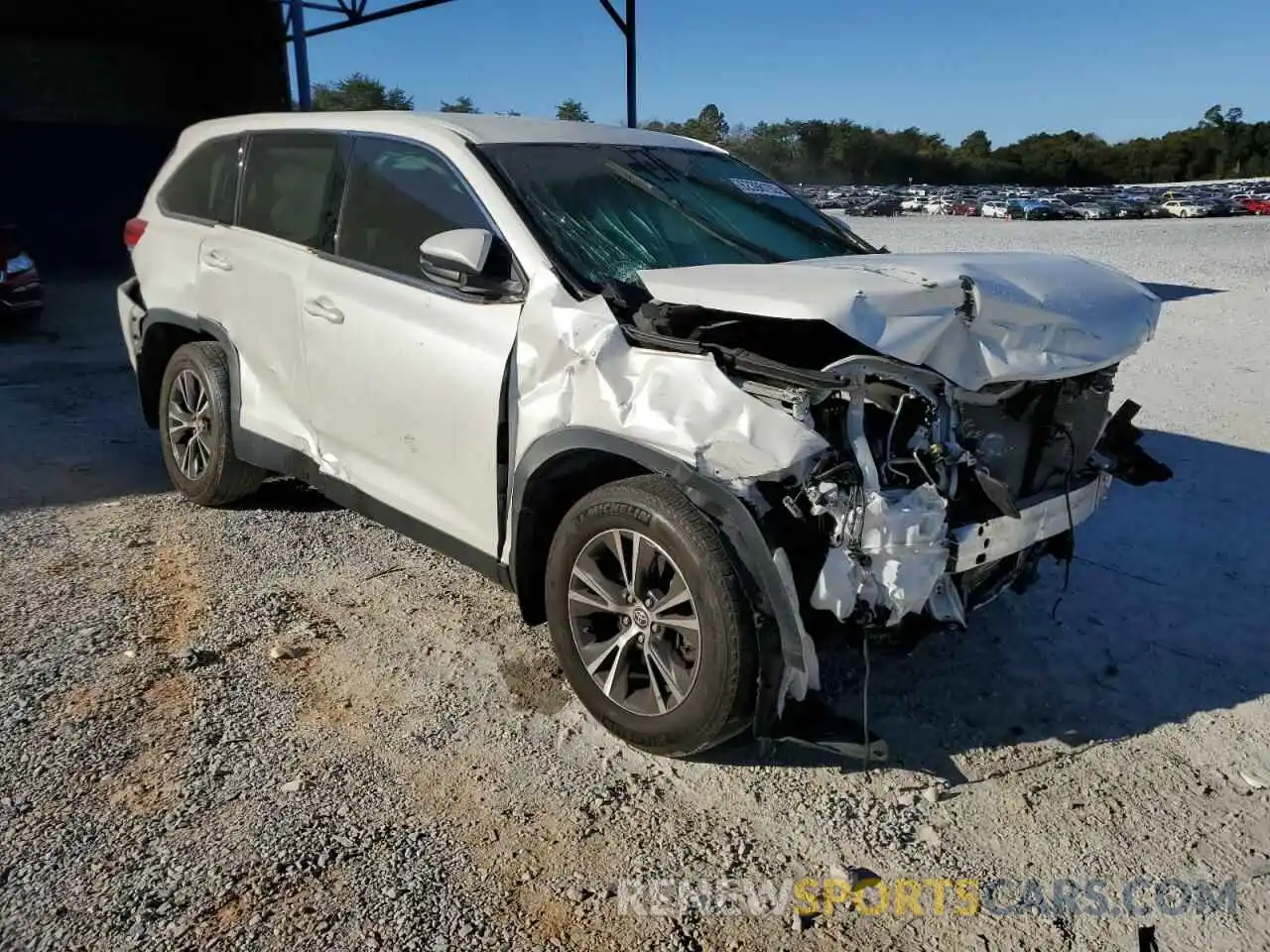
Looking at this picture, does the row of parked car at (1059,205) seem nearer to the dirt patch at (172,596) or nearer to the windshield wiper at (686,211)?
the windshield wiper at (686,211)

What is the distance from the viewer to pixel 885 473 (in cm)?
280

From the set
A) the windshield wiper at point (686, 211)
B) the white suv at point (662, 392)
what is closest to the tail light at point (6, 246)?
the white suv at point (662, 392)

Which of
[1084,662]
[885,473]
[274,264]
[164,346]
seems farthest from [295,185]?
[1084,662]

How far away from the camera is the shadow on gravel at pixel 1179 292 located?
13573 mm

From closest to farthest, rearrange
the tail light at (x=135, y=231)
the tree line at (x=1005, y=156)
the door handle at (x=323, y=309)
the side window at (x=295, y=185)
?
the door handle at (x=323, y=309), the side window at (x=295, y=185), the tail light at (x=135, y=231), the tree line at (x=1005, y=156)

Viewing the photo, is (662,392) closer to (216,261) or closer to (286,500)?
(216,261)

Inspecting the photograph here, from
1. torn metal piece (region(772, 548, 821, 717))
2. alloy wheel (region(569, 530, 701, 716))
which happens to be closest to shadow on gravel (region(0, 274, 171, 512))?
alloy wheel (region(569, 530, 701, 716))

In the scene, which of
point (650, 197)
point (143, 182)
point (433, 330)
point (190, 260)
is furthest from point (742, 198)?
point (143, 182)

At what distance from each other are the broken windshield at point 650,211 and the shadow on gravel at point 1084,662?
1.53m

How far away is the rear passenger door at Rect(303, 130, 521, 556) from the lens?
3438 mm

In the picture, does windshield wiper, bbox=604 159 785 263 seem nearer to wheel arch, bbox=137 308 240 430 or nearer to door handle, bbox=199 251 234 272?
door handle, bbox=199 251 234 272

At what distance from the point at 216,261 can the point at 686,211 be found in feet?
7.44

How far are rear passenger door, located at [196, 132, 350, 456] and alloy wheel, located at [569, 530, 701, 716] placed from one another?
166cm

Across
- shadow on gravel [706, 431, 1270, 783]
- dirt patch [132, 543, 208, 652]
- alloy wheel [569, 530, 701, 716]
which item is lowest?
shadow on gravel [706, 431, 1270, 783]
